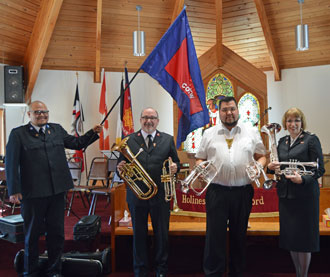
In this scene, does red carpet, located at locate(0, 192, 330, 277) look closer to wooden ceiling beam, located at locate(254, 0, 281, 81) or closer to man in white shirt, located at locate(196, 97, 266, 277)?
man in white shirt, located at locate(196, 97, 266, 277)

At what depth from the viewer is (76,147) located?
11.9 ft

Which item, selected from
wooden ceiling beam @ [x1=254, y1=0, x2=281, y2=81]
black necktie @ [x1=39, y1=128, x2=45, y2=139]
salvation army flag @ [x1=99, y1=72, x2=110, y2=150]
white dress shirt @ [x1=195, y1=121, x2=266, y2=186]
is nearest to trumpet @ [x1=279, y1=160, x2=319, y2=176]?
white dress shirt @ [x1=195, y1=121, x2=266, y2=186]

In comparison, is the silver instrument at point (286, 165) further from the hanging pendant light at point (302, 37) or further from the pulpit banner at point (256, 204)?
the hanging pendant light at point (302, 37)

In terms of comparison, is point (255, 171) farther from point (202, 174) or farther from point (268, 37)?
point (268, 37)

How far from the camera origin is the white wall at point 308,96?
944 cm

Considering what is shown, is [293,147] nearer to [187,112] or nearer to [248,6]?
[187,112]

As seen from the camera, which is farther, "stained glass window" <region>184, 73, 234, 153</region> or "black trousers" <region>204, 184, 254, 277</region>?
"stained glass window" <region>184, 73, 234, 153</region>

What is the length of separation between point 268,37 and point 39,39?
17.7 feet

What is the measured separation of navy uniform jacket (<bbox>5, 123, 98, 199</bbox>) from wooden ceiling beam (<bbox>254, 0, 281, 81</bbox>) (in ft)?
21.3

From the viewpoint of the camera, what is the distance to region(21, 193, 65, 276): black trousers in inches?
127

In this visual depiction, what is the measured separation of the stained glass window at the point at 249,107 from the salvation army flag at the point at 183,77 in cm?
597

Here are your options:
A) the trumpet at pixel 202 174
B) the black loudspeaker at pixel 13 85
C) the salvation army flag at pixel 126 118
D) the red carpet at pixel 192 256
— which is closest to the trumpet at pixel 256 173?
the trumpet at pixel 202 174

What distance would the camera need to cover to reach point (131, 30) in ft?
29.6

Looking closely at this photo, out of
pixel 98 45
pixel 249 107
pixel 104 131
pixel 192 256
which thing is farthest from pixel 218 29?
pixel 192 256
